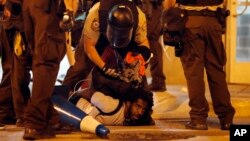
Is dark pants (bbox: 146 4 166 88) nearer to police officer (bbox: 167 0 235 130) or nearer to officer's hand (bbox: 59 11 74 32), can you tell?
police officer (bbox: 167 0 235 130)

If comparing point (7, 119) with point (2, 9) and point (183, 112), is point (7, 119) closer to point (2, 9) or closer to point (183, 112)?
point (2, 9)

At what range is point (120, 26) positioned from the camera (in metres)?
5.59

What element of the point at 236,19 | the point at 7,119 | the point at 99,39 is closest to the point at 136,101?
the point at 99,39

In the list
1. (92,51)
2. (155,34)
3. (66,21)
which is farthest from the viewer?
(155,34)

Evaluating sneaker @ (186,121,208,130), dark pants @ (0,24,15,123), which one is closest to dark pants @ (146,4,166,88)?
sneaker @ (186,121,208,130)

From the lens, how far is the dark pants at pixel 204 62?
546cm

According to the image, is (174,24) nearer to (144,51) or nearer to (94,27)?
(144,51)

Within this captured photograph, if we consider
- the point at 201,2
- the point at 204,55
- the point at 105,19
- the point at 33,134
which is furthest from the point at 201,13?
the point at 33,134

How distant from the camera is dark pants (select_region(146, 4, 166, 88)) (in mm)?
7418

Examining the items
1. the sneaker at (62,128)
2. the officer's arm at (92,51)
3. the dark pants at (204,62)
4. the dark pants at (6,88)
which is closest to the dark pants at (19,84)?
the dark pants at (6,88)

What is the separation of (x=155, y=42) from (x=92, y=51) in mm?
1839

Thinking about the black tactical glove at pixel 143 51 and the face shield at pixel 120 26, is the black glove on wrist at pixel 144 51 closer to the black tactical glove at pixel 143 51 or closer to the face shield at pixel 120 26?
the black tactical glove at pixel 143 51

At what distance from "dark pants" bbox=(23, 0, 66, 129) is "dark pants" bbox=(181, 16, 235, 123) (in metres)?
1.25

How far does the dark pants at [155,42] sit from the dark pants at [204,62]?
1750 millimetres
